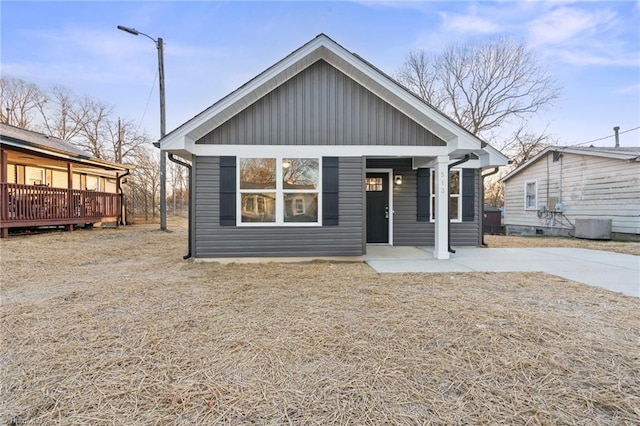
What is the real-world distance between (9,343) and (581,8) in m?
14.3

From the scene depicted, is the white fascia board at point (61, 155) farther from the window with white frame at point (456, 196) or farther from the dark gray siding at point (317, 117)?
the window with white frame at point (456, 196)

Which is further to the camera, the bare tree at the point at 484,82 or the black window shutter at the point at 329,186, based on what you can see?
the bare tree at the point at 484,82

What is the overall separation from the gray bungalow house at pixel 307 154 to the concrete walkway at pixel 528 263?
0.64m

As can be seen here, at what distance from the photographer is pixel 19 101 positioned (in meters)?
23.2

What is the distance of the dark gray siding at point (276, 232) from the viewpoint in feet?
20.3

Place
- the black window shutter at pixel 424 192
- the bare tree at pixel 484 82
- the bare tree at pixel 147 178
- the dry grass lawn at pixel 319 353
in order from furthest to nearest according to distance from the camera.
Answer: the bare tree at pixel 147 178
the bare tree at pixel 484 82
the black window shutter at pixel 424 192
the dry grass lawn at pixel 319 353

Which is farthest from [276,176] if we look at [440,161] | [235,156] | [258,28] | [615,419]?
[258,28]

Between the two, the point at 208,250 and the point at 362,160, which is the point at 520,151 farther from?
the point at 208,250

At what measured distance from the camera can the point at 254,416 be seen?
171 centimetres

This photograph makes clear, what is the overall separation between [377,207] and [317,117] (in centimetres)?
307

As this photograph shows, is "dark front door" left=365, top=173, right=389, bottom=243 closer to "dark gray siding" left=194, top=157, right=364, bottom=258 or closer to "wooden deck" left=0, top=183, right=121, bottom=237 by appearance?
"dark gray siding" left=194, top=157, right=364, bottom=258

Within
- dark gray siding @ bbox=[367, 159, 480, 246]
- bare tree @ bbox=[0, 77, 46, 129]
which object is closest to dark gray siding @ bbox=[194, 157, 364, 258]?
dark gray siding @ bbox=[367, 159, 480, 246]

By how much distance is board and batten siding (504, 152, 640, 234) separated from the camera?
34.6ft

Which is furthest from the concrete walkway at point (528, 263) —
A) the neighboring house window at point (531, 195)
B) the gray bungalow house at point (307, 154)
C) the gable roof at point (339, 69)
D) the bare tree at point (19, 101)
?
the bare tree at point (19, 101)
